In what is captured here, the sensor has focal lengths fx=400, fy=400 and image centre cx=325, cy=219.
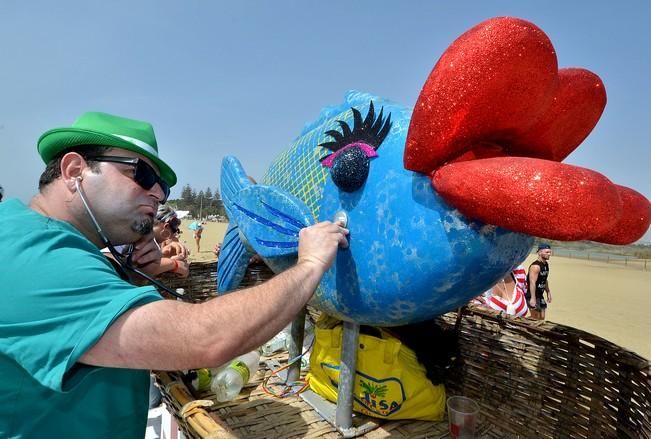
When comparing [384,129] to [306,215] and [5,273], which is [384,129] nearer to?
[306,215]

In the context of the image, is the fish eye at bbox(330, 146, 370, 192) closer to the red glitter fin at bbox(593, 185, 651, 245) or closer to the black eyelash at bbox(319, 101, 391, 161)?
the black eyelash at bbox(319, 101, 391, 161)

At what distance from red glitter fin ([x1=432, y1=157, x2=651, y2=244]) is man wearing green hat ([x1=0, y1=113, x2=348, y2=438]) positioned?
1.14ft

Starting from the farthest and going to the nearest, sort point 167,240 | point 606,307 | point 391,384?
point 606,307
point 167,240
point 391,384

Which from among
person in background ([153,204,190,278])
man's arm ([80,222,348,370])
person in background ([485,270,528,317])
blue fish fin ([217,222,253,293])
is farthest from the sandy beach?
man's arm ([80,222,348,370])

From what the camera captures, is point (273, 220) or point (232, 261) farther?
point (232, 261)

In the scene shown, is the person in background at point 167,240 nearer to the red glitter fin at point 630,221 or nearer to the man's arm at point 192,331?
the man's arm at point 192,331

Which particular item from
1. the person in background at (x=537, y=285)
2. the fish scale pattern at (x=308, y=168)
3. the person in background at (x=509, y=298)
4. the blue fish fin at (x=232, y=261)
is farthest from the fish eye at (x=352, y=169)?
the person in background at (x=537, y=285)

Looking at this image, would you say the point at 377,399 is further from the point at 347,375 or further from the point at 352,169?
the point at 352,169

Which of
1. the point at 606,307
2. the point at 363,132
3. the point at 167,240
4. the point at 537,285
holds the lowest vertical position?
the point at 606,307

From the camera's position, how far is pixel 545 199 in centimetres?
74

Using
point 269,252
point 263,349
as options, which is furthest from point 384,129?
point 263,349

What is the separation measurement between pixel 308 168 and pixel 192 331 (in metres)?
0.76

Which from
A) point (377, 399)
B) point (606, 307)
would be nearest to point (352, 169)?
point (377, 399)

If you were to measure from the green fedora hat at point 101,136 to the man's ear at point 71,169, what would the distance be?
0.04 m
